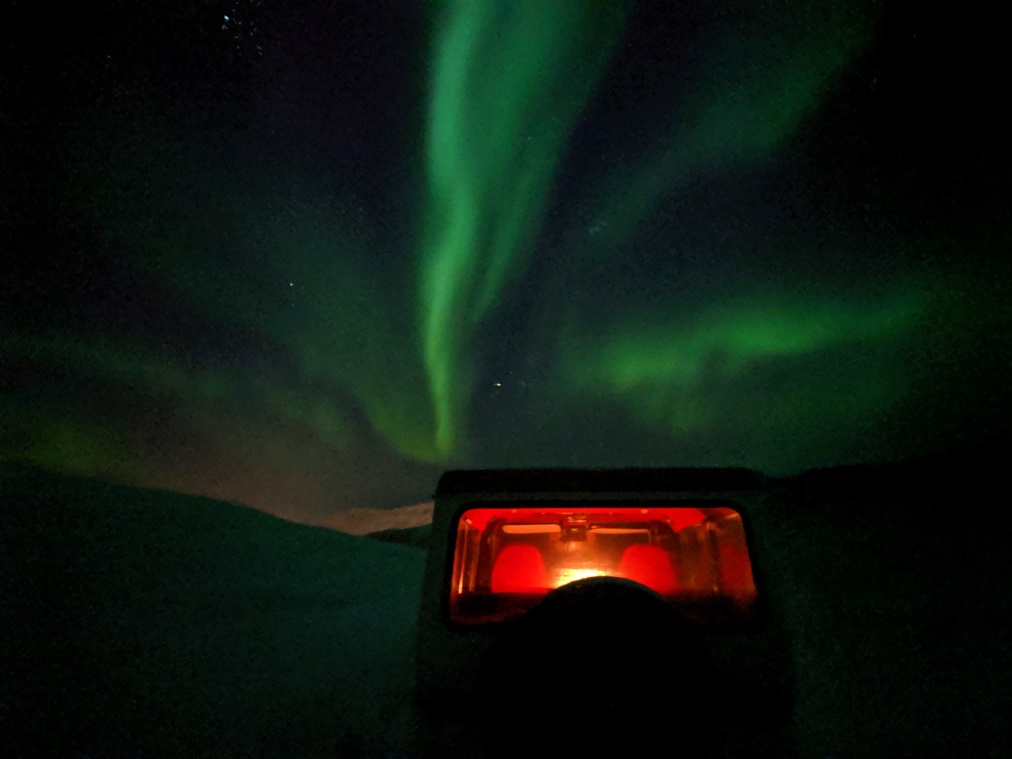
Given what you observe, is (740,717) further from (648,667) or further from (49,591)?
(49,591)

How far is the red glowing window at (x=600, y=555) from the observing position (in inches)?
133

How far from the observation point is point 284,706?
15.1 feet

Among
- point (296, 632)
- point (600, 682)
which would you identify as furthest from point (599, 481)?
point (296, 632)

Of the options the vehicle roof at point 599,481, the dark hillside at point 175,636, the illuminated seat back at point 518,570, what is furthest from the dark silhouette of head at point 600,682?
the dark hillside at point 175,636

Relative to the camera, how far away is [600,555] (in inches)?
168

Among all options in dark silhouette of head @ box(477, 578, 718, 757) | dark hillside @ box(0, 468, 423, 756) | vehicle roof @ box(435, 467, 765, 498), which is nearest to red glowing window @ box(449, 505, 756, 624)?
vehicle roof @ box(435, 467, 765, 498)

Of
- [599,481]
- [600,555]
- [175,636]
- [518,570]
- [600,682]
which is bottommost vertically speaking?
[175,636]

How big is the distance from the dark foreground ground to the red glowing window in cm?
51

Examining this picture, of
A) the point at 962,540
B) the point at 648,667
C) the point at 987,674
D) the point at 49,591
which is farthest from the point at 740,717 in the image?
the point at 962,540

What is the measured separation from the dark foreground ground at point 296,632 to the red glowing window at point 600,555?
51cm

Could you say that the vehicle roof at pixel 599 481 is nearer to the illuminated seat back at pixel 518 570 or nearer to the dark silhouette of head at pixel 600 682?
the dark silhouette of head at pixel 600 682

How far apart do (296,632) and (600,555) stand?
18.4 ft

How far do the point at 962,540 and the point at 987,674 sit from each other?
1078 centimetres

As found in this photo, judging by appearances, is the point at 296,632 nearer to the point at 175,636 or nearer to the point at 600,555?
the point at 175,636
